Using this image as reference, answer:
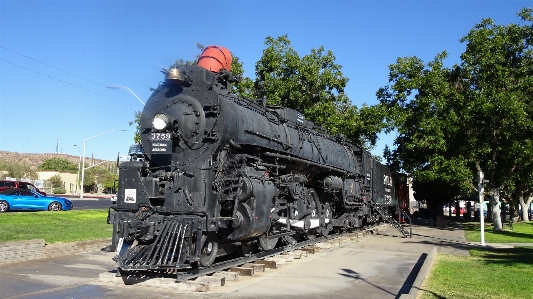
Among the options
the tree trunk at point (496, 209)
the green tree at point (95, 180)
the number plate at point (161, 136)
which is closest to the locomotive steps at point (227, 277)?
the number plate at point (161, 136)

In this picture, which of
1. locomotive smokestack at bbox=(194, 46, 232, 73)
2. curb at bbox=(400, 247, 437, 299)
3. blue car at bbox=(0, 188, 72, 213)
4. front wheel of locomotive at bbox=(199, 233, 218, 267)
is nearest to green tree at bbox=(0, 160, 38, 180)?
blue car at bbox=(0, 188, 72, 213)

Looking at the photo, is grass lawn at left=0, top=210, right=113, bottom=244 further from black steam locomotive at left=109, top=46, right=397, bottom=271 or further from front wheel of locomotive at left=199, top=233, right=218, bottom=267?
front wheel of locomotive at left=199, top=233, right=218, bottom=267

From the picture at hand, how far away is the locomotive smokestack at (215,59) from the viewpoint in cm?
1273

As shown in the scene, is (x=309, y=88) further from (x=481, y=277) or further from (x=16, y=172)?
(x=16, y=172)

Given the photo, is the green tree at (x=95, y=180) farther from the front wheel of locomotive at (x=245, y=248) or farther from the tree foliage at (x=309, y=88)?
the front wheel of locomotive at (x=245, y=248)

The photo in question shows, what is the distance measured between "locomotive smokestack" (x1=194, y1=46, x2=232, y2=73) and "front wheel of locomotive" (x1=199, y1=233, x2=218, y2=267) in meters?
5.23

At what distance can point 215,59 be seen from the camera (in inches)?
507

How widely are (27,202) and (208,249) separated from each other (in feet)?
65.6

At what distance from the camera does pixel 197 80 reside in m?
9.57

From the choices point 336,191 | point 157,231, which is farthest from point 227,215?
point 336,191

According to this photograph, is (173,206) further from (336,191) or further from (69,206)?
(69,206)

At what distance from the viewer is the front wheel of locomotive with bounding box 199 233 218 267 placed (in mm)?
8906

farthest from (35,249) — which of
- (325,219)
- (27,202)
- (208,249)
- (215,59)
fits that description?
(27,202)

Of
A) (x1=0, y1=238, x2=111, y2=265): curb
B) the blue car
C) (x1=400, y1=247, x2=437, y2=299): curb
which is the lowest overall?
(x1=400, y1=247, x2=437, y2=299): curb
